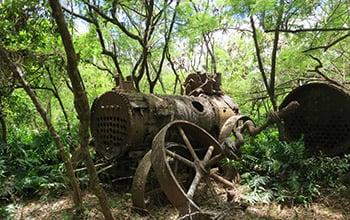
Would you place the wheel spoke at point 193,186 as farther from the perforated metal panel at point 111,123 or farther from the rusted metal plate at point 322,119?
the rusted metal plate at point 322,119

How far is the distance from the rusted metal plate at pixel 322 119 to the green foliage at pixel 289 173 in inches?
12.1

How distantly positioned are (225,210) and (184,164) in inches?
31.5

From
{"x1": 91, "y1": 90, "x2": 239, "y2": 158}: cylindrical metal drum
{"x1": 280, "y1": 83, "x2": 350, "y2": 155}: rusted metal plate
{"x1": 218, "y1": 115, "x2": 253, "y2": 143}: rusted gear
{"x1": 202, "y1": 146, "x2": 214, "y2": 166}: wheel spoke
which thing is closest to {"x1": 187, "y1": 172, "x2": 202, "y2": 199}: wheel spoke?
{"x1": 202, "y1": 146, "x2": 214, "y2": 166}: wheel spoke

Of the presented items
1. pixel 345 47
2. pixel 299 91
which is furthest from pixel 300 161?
pixel 345 47

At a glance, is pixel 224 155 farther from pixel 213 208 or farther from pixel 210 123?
pixel 210 123

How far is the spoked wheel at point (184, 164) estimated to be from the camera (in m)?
3.87

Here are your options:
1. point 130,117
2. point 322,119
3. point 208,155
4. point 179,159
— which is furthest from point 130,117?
point 322,119

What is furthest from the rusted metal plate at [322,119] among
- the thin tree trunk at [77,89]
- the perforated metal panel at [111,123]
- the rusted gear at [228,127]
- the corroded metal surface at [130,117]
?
the thin tree trunk at [77,89]

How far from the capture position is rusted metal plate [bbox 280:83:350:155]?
5773 mm

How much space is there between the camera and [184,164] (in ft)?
15.6

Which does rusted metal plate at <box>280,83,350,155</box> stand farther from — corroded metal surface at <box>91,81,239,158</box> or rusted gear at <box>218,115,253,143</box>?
corroded metal surface at <box>91,81,239,158</box>

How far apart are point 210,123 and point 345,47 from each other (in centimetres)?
624

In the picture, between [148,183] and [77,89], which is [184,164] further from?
[77,89]

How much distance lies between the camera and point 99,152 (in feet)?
18.3
